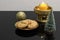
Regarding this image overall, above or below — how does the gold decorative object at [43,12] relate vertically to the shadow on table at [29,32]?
above

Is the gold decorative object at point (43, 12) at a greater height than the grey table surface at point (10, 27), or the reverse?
the gold decorative object at point (43, 12)

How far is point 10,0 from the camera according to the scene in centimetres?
147

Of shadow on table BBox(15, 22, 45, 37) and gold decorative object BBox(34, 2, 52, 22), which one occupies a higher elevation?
gold decorative object BBox(34, 2, 52, 22)

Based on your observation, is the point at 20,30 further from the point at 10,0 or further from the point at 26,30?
the point at 10,0

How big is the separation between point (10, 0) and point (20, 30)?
0.59m

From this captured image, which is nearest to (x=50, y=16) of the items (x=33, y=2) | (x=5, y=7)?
(x=33, y=2)

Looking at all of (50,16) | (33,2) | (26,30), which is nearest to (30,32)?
(26,30)

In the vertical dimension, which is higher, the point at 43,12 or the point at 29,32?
the point at 43,12

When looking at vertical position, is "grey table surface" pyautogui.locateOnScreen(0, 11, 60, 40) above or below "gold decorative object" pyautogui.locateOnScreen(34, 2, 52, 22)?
below

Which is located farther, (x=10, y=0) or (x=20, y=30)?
(x=10, y=0)

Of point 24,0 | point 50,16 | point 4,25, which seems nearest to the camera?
point 50,16

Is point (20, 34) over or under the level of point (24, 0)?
under

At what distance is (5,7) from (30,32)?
25.5 inches

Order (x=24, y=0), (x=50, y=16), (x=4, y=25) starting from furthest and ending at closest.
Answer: (x=24, y=0) → (x=4, y=25) → (x=50, y=16)
